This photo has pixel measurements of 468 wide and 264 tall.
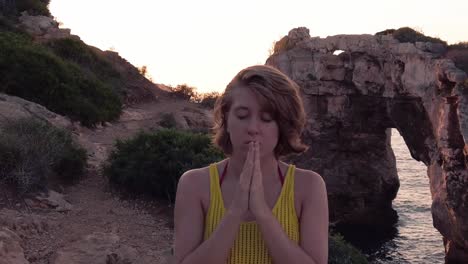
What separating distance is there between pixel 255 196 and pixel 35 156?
745 cm

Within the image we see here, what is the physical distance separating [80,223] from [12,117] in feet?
11.7

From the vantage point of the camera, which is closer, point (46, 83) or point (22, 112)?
point (22, 112)

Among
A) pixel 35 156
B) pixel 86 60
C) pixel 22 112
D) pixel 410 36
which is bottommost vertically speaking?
pixel 35 156

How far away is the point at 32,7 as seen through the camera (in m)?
28.1

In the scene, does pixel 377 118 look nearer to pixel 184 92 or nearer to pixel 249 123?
pixel 184 92

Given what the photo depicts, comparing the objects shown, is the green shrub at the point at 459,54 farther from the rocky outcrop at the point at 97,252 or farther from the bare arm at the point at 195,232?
the bare arm at the point at 195,232

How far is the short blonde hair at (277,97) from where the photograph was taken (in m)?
2.11

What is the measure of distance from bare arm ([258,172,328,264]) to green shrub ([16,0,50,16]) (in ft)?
90.5

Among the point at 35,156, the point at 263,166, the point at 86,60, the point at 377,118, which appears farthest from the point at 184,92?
the point at 263,166

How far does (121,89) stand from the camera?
23.2 m

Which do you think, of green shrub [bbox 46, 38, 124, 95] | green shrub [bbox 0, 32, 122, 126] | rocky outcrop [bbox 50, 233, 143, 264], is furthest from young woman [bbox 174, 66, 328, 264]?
green shrub [bbox 46, 38, 124, 95]

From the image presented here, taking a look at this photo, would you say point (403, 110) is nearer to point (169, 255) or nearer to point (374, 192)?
point (374, 192)

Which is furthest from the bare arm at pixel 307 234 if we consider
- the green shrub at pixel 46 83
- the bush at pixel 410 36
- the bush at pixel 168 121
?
the bush at pixel 168 121

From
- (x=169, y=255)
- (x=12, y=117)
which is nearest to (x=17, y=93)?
(x=12, y=117)
